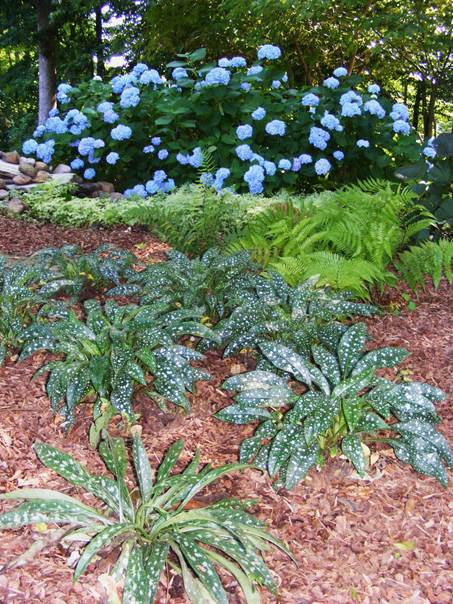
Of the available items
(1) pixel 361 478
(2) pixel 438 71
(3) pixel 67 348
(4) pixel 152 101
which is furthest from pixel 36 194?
(2) pixel 438 71

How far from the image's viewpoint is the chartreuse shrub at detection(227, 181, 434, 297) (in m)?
3.32

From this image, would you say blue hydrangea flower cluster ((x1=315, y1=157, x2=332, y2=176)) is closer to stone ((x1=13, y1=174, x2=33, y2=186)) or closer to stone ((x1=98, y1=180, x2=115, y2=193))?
stone ((x1=98, y1=180, x2=115, y2=193))

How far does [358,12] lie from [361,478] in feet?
31.6

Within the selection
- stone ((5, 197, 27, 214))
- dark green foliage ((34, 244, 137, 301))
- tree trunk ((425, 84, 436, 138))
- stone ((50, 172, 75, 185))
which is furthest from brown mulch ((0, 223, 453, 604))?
tree trunk ((425, 84, 436, 138))

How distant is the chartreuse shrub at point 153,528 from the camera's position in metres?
1.73

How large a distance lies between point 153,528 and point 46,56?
11291 mm

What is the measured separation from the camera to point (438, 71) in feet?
37.3

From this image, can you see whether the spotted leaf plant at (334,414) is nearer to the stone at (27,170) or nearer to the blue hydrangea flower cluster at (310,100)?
the blue hydrangea flower cluster at (310,100)

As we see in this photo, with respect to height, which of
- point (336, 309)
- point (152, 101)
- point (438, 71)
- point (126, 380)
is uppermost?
point (438, 71)

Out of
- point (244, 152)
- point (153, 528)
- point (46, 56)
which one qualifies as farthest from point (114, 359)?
point (46, 56)

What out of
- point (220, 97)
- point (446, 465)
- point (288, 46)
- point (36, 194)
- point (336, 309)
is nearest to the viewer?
point (446, 465)

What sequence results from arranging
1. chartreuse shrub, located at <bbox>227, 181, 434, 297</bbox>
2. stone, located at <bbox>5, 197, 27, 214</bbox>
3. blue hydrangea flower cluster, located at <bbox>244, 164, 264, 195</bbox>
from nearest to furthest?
chartreuse shrub, located at <bbox>227, 181, 434, 297</bbox> < stone, located at <bbox>5, 197, 27, 214</bbox> < blue hydrangea flower cluster, located at <bbox>244, 164, 264, 195</bbox>

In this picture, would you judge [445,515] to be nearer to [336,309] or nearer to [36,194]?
[336,309]

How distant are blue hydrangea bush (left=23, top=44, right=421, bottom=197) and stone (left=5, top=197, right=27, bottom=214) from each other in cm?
122
